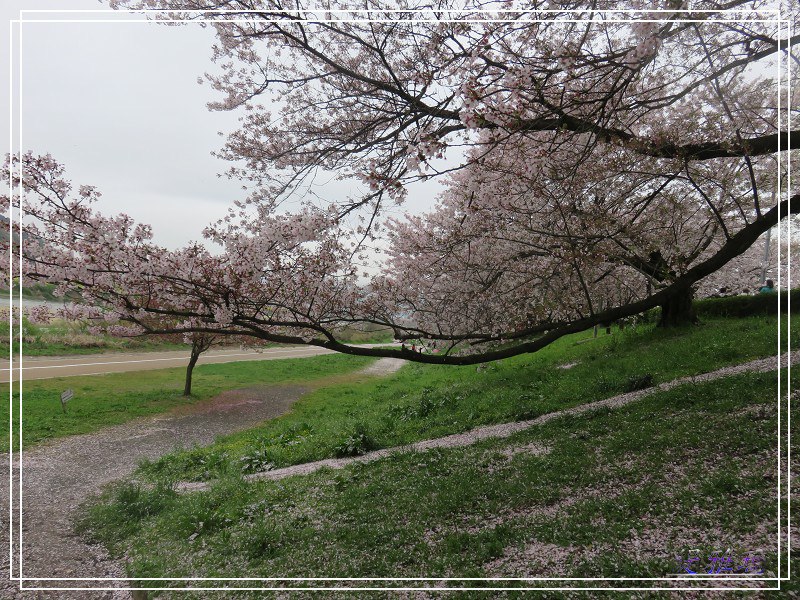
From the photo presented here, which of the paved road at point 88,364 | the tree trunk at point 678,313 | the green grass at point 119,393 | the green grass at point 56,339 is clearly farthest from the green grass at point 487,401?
the green grass at point 56,339

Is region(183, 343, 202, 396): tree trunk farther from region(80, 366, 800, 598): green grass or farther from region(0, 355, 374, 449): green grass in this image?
region(80, 366, 800, 598): green grass

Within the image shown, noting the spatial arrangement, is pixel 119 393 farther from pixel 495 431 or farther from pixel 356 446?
pixel 495 431

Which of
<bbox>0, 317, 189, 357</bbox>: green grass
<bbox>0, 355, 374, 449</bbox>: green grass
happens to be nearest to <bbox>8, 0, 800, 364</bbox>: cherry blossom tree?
<bbox>0, 317, 189, 357</bbox>: green grass

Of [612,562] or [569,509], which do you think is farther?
[569,509]

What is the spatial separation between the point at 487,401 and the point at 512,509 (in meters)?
4.65

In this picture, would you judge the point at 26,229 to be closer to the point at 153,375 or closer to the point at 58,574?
the point at 58,574

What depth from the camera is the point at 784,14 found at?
158 inches

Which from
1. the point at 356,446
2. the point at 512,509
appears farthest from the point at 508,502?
the point at 356,446

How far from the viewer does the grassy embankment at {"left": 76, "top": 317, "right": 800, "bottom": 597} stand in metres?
3.12

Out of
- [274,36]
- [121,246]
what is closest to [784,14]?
[274,36]

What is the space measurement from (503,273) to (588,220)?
1.90 m

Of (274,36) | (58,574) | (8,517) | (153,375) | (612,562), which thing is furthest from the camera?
(153,375)

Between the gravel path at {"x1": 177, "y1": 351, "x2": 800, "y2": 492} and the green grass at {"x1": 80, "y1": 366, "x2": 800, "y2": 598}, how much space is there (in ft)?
2.13

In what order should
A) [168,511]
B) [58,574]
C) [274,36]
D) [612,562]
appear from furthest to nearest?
[168,511] → [274,36] → [58,574] → [612,562]
